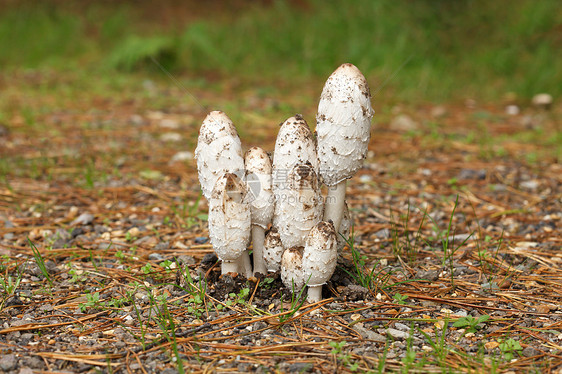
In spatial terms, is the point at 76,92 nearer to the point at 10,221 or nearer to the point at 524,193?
the point at 10,221

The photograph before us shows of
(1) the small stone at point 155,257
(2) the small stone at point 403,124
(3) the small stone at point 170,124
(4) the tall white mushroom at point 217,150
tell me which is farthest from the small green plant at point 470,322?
(3) the small stone at point 170,124

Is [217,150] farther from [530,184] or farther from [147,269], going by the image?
[530,184]

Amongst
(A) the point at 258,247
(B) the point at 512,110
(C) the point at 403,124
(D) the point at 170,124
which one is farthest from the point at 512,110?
(A) the point at 258,247

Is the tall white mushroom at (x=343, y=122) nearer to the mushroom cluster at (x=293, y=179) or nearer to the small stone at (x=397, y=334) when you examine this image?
the mushroom cluster at (x=293, y=179)

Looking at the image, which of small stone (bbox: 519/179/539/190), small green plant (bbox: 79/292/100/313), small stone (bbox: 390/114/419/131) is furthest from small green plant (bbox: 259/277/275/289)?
small stone (bbox: 390/114/419/131)

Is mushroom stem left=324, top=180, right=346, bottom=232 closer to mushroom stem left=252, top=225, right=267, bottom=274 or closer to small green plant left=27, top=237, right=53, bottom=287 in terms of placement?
mushroom stem left=252, top=225, right=267, bottom=274

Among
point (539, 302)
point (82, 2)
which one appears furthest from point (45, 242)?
point (82, 2)

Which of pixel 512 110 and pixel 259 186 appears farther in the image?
pixel 512 110

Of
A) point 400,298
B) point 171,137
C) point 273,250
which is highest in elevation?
point 171,137
